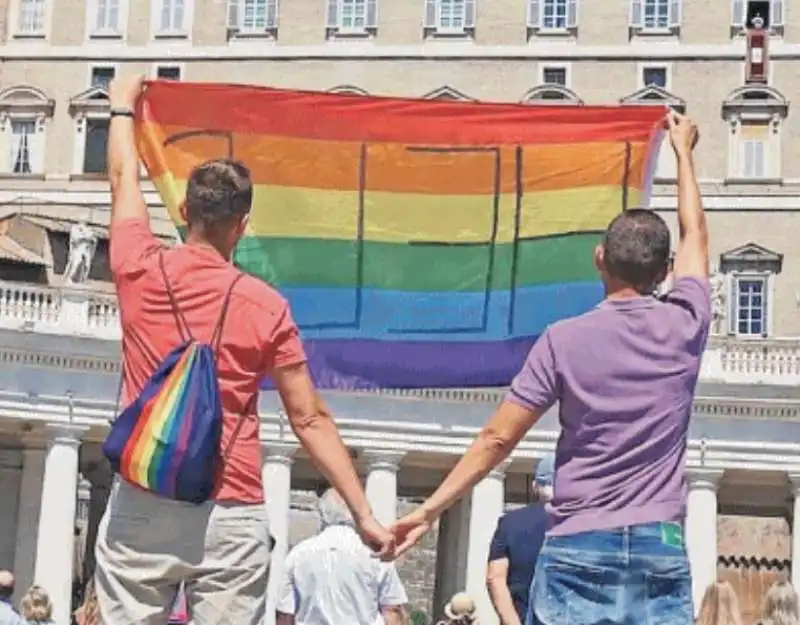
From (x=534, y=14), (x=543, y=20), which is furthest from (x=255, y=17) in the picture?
(x=543, y=20)

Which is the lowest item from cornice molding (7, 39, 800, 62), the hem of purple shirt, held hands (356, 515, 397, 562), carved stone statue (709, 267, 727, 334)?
held hands (356, 515, 397, 562)

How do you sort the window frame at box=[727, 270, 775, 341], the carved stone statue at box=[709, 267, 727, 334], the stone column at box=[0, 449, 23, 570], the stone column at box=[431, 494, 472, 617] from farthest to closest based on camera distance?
the window frame at box=[727, 270, 775, 341]
the carved stone statue at box=[709, 267, 727, 334]
the stone column at box=[0, 449, 23, 570]
the stone column at box=[431, 494, 472, 617]

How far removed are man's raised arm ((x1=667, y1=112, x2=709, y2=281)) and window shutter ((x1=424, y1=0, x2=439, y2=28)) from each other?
157ft

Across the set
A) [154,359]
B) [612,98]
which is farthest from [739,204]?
[154,359]

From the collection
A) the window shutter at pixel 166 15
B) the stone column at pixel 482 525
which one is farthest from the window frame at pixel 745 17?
the stone column at pixel 482 525

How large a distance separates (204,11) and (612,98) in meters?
11.7

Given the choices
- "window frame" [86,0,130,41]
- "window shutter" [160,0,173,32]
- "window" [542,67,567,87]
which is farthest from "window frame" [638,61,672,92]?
"window frame" [86,0,130,41]

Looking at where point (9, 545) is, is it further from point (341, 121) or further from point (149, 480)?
point (149, 480)

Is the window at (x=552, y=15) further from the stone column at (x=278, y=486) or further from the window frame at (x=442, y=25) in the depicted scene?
the stone column at (x=278, y=486)

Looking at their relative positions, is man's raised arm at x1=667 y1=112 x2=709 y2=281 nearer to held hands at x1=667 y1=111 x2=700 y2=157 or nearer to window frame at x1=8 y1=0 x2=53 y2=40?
held hands at x1=667 y1=111 x2=700 y2=157

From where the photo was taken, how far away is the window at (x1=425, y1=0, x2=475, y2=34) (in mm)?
55784

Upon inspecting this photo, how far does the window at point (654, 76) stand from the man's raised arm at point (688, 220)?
46671 mm

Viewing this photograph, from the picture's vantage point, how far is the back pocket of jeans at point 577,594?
680 cm

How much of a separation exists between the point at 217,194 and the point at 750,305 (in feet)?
154
